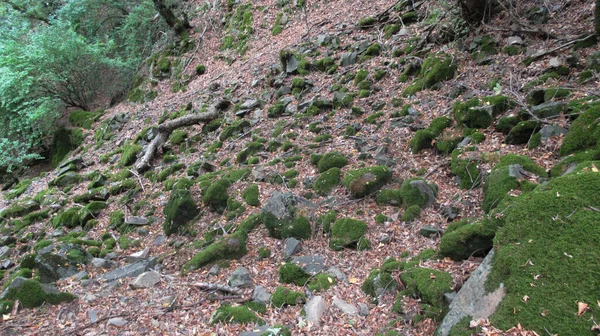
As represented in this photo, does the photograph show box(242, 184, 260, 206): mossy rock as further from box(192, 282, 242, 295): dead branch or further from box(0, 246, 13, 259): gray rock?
box(0, 246, 13, 259): gray rock

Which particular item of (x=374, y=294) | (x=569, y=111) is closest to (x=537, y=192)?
(x=374, y=294)

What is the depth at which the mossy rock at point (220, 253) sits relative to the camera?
17.2 ft

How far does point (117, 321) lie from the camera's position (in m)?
4.27

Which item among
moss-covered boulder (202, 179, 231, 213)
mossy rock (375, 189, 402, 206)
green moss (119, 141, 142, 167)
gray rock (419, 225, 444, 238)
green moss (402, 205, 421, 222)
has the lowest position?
gray rock (419, 225, 444, 238)

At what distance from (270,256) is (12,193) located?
10.3m

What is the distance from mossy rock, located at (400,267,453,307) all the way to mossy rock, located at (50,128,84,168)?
44.7 feet

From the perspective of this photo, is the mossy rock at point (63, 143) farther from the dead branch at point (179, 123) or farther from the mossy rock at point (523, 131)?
the mossy rock at point (523, 131)

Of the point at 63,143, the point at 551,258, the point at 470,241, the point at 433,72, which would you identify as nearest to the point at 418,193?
the point at 470,241

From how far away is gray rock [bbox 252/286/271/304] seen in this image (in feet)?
14.3

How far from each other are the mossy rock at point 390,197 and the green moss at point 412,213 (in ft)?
1.00

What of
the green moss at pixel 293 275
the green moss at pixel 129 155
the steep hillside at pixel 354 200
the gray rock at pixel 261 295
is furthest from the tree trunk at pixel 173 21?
the gray rock at pixel 261 295

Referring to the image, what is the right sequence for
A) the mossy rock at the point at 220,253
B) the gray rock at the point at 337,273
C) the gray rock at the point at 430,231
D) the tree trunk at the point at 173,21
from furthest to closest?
the tree trunk at the point at 173,21
the mossy rock at the point at 220,253
the gray rock at the point at 430,231
the gray rock at the point at 337,273

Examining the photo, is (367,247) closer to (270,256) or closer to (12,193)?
(270,256)

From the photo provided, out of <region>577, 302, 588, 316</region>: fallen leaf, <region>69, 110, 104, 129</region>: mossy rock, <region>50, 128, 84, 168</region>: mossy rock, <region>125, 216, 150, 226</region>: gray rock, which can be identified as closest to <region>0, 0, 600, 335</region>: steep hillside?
<region>577, 302, 588, 316</region>: fallen leaf
